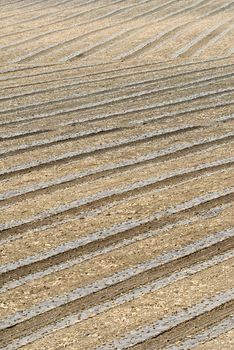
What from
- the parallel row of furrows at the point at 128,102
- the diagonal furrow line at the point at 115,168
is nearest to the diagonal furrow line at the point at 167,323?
the diagonal furrow line at the point at 115,168

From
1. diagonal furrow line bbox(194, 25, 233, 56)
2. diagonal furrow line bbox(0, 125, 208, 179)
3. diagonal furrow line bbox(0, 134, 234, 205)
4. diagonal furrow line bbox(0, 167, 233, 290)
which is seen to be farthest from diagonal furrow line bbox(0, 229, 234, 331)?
diagonal furrow line bbox(194, 25, 233, 56)

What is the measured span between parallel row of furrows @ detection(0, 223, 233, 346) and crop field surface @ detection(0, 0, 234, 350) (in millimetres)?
14

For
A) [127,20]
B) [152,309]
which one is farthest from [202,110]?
[127,20]

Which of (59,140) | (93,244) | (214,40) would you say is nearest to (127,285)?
(93,244)

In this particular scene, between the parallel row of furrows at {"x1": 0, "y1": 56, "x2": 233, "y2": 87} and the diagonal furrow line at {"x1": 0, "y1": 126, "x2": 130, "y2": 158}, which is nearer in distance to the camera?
the diagonal furrow line at {"x1": 0, "y1": 126, "x2": 130, "y2": 158}

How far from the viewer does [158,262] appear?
7.29 meters

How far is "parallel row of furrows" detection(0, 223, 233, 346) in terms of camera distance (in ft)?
21.0

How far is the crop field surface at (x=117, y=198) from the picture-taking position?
640cm

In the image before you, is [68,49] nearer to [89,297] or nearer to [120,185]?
[120,185]

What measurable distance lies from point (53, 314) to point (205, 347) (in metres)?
A: 1.15

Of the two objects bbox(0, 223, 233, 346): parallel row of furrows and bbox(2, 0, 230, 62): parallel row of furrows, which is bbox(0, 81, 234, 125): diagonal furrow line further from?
bbox(0, 223, 233, 346): parallel row of furrows

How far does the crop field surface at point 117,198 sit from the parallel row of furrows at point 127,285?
0.05 ft

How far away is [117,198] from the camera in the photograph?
344 inches

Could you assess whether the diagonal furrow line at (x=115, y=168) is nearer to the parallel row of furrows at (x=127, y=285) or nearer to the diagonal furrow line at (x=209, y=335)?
the parallel row of furrows at (x=127, y=285)
